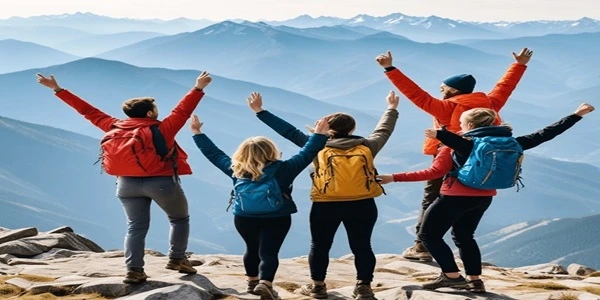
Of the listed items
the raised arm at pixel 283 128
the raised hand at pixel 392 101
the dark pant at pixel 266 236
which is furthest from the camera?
the raised hand at pixel 392 101

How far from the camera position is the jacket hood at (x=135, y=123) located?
11.4m

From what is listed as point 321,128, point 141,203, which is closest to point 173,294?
point 141,203

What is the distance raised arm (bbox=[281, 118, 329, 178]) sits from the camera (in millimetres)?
10445

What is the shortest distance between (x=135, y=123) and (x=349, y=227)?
12.2 ft

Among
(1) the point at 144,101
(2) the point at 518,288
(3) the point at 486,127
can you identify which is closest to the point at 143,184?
(1) the point at 144,101

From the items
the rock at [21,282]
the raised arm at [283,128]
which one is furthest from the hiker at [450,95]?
the rock at [21,282]

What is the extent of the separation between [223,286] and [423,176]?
4.06 meters

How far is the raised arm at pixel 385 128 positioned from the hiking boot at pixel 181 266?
12.9 feet

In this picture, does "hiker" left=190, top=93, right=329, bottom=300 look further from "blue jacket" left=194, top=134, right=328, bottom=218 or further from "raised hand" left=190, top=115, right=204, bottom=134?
"raised hand" left=190, top=115, right=204, bottom=134

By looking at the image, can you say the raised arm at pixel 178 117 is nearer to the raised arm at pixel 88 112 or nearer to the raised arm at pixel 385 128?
the raised arm at pixel 88 112

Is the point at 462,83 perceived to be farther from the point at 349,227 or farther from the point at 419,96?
the point at 349,227

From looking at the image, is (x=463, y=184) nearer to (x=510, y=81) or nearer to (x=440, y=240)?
(x=440, y=240)

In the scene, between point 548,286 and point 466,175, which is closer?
point 466,175

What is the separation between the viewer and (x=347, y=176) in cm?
1054
